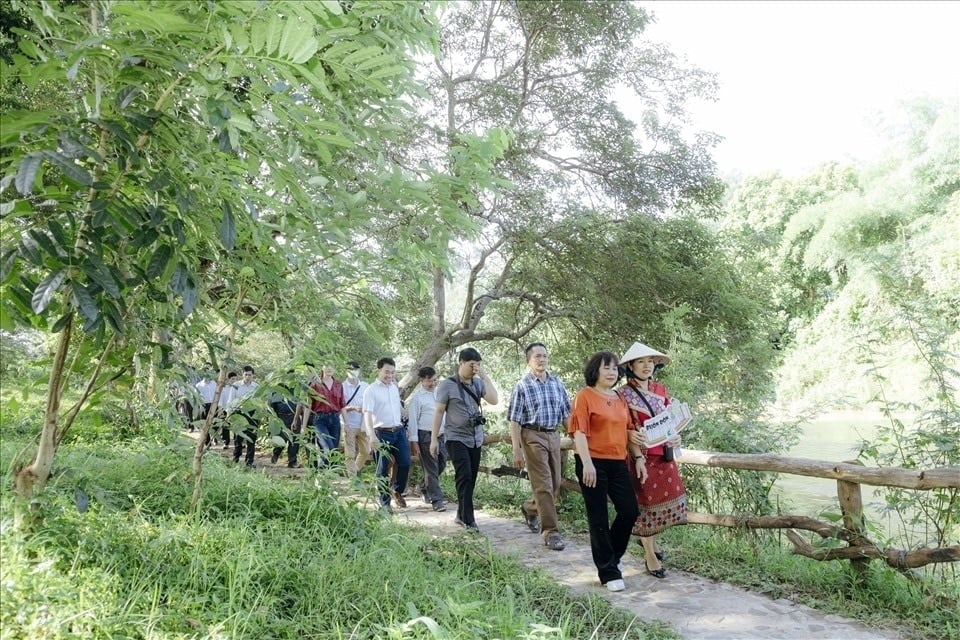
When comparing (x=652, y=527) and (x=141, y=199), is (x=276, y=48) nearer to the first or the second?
(x=141, y=199)

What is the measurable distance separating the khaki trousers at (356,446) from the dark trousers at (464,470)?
1.56 metres

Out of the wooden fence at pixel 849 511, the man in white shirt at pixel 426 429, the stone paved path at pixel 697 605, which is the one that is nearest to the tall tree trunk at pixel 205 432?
the stone paved path at pixel 697 605

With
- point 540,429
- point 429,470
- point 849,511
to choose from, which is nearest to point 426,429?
point 429,470

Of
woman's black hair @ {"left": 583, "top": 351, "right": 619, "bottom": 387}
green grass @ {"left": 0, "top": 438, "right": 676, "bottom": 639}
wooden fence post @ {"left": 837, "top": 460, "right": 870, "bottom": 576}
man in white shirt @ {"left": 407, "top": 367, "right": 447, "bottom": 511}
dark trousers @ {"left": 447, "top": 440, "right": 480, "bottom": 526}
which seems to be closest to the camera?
green grass @ {"left": 0, "top": 438, "right": 676, "bottom": 639}

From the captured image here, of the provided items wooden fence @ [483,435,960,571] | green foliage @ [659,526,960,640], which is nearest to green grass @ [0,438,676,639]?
green foliage @ [659,526,960,640]

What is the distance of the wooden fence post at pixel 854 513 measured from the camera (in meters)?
4.39

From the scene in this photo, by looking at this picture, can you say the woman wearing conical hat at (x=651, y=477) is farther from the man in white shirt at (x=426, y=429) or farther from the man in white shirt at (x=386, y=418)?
the man in white shirt at (x=426, y=429)

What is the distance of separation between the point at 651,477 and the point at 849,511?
1300mm

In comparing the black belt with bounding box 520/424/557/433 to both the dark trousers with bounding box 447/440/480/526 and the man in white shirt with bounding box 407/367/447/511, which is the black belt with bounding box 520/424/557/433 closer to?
the dark trousers with bounding box 447/440/480/526

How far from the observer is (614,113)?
11672 millimetres

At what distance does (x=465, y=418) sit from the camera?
240 inches

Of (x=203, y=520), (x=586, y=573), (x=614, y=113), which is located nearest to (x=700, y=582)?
(x=586, y=573)

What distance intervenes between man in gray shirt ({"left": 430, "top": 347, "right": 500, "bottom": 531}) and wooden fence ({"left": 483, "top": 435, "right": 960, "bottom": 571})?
6.80 feet

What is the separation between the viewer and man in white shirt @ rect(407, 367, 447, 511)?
7.64m
